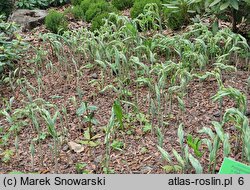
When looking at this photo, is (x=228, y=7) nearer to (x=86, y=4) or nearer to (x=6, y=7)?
(x=86, y=4)

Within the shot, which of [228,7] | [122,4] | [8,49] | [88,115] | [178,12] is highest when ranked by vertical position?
[228,7]

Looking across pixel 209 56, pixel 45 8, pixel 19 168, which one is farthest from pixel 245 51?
pixel 45 8

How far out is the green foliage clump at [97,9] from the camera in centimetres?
560

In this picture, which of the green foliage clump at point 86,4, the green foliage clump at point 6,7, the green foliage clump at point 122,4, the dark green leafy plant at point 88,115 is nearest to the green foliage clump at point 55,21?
the green foliage clump at point 86,4

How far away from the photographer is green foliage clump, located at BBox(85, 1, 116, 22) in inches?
221

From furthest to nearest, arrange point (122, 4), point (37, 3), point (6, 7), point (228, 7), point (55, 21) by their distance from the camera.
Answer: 1. point (37, 3)
2. point (6, 7)
3. point (122, 4)
4. point (55, 21)
5. point (228, 7)

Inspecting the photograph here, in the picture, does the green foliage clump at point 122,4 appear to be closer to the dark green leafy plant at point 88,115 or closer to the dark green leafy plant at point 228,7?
the dark green leafy plant at point 228,7

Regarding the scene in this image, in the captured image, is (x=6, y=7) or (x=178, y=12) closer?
(x=178, y=12)

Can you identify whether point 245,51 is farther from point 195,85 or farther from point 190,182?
point 190,182

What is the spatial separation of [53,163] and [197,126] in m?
1.10

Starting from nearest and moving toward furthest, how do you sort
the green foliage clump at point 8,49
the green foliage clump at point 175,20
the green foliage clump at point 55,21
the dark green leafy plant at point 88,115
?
the dark green leafy plant at point 88,115
the green foliage clump at point 8,49
the green foliage clump at point 175,20
the green foliage clump at point 55,21

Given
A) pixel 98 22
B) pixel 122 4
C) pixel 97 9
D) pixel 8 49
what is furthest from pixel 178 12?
Answer: pixel 8 49

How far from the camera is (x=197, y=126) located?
10.3 ft

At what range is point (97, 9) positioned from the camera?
559 centimetres
